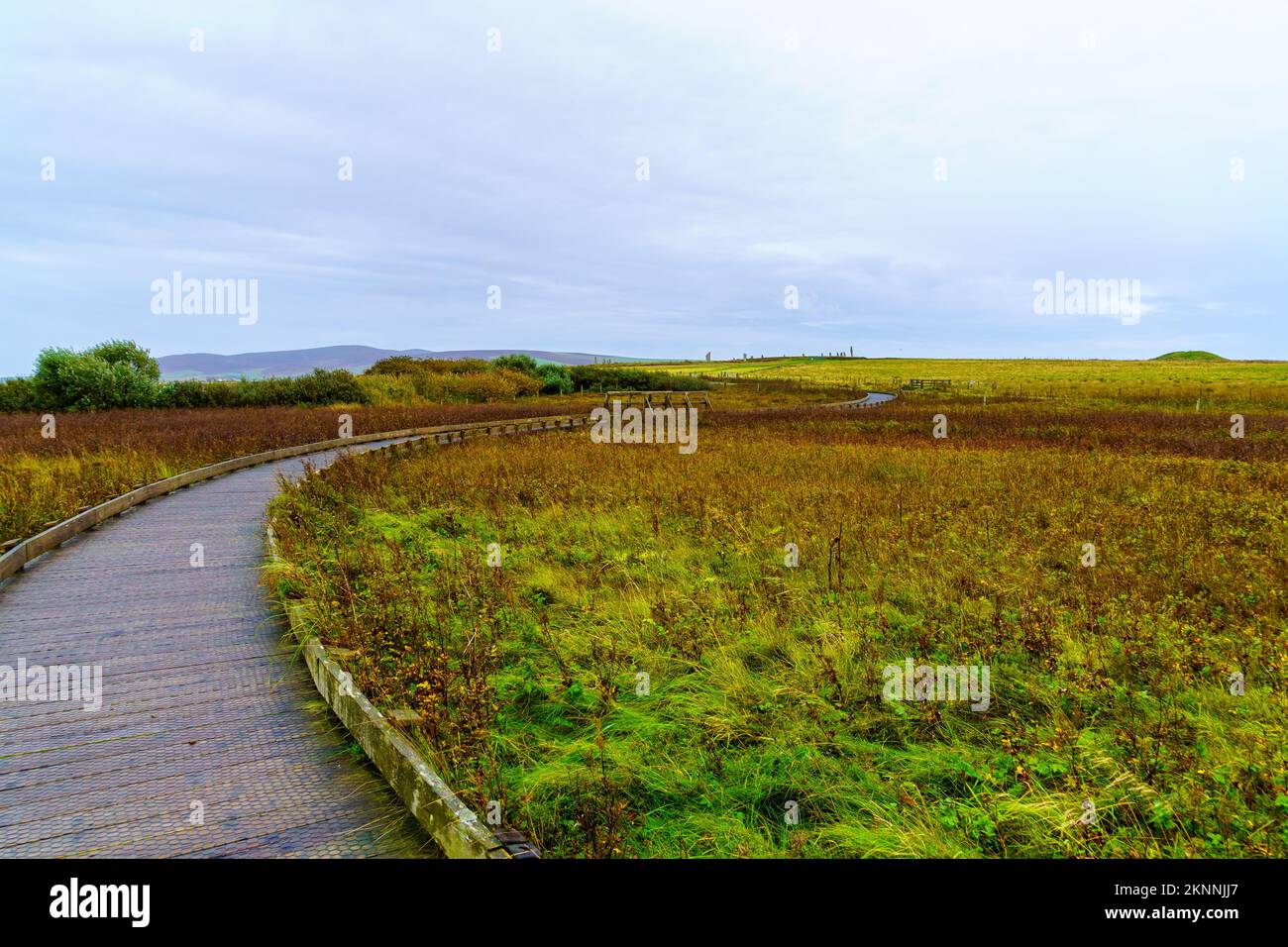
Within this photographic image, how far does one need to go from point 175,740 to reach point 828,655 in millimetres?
5128

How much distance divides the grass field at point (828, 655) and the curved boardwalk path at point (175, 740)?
554 millimetres

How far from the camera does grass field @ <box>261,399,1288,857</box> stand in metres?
4.24

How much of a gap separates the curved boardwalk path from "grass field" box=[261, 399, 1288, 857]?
1.82 ft

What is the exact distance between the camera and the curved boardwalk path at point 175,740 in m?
3.85

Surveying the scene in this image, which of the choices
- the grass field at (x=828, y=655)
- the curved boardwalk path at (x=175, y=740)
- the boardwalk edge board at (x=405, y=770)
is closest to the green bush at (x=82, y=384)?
the grass field at (x=828, y=655)

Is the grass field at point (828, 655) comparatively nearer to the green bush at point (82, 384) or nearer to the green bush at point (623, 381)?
the green bush at point (82, 384)

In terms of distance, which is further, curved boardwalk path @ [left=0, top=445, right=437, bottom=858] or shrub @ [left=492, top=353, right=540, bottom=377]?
shrub @ [left=492, top=353, right=540, bottom=377]

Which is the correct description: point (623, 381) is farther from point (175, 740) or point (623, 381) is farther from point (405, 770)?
point (405, 770)

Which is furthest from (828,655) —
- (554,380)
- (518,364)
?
(518,364)

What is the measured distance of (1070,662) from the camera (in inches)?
241

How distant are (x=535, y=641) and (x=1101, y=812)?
16.0ft

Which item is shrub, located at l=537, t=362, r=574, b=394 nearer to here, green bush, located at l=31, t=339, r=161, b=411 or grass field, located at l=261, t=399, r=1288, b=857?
green bush, located at l=31, t=339, r=161, b=411

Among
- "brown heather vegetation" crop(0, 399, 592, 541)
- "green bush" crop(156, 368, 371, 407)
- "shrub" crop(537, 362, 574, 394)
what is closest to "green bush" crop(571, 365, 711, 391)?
"shrub" crop(537, 362, 574, 394)
